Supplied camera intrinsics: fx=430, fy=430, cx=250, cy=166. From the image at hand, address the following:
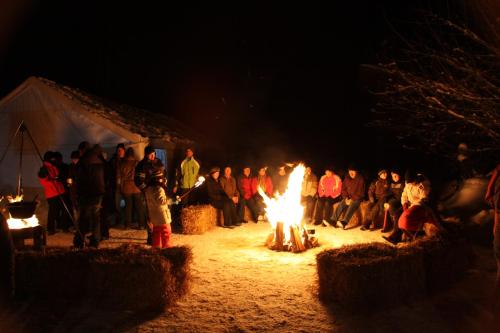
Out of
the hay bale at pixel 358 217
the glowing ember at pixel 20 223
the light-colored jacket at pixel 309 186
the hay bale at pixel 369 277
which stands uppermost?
the light-colored jacket at pixel 309 186

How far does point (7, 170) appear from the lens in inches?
531

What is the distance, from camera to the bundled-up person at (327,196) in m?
12.1

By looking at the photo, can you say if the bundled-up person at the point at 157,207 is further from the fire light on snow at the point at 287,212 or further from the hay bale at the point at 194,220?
the hay bale at the point at 194,220

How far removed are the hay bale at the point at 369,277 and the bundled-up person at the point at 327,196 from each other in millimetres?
5995

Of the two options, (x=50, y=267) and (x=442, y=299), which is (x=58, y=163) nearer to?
(x=50, y=267)

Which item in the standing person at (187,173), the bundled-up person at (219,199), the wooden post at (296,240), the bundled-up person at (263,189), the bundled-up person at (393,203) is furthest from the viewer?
the bundled-up person at (263,189)

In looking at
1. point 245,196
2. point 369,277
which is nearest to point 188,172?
point 245,196

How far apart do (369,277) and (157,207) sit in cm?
391

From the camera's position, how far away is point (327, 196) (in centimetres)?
1218

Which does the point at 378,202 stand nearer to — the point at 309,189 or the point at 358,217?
the point at 358,217

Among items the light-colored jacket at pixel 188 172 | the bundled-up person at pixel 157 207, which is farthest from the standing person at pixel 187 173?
the bundled-up person at pixel 157 207

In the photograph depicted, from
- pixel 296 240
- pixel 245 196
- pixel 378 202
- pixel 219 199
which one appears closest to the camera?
pixel 296 240

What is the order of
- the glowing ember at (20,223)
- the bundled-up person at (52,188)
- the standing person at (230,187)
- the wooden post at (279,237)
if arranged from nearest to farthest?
the glowing ember at (20,223)
the wooden post at (279,237)
the bundled-up person at (52,188)
the standing person at (230,187)

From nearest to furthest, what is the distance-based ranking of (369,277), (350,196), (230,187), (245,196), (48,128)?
(369,277), (350,196), (230,187), (245,196), (48,128)
